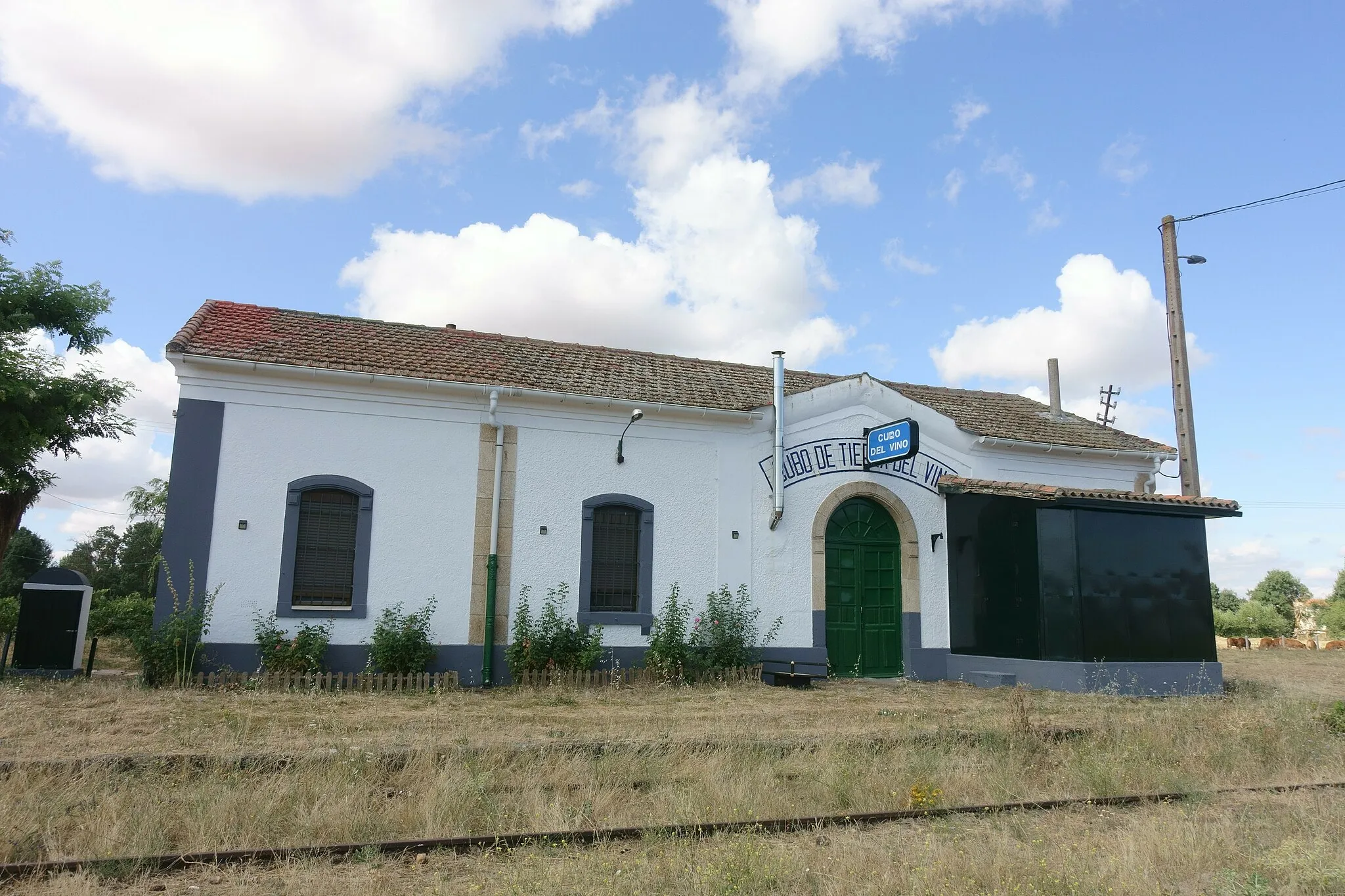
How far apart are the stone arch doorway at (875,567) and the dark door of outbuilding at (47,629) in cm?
1083

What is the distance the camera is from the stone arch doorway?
575 inches

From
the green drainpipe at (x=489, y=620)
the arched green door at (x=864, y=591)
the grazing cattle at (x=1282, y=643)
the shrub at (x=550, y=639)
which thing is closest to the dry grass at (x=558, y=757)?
the green drainpipe at (x=489, y=620)

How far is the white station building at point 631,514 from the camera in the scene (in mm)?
12125

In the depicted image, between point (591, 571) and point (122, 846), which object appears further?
point (591, 571)

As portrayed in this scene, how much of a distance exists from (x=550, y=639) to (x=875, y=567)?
225 inches

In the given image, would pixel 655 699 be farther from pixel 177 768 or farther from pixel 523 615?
pixel 177 768

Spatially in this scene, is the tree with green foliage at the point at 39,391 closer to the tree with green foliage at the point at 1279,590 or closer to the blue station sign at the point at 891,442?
the blue station sign at the point at 891,442

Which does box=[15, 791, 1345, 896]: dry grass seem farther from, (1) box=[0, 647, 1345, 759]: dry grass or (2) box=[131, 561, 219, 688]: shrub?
(2) box=[131, 561, 219, 688]: shrub

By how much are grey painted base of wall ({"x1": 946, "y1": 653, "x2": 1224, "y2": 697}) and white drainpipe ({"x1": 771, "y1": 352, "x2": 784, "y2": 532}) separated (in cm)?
424

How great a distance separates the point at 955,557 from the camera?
15.2 metres

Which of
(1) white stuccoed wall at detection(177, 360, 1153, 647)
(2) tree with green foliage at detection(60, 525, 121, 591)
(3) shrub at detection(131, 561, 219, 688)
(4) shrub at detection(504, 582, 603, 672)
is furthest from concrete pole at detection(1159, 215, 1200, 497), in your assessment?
(2) tree with green foliage at detection(60, 525, 121, 591)

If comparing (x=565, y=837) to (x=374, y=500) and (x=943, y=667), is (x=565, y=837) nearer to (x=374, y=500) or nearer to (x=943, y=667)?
(x=374, y=500)

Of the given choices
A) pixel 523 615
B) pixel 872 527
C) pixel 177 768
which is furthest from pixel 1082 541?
pixel 177 768

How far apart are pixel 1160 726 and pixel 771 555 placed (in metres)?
6.18
